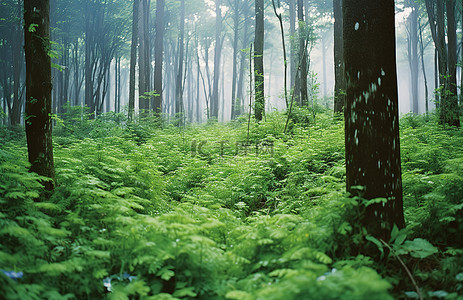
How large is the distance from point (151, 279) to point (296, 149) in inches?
205

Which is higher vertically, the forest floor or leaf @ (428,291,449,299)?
the forest floor

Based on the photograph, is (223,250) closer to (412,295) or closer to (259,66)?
(412,295)

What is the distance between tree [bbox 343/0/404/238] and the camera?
2.94m

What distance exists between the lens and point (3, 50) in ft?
71.1

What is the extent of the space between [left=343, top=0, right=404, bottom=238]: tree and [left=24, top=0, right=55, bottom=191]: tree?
4.33 meters

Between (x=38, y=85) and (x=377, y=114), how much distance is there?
463 centimetres

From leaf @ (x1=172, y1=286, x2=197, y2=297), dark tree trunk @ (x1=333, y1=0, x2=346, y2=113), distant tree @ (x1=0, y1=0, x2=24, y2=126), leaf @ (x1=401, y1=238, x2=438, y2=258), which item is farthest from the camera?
distant tree @ (x1=0, y1=0, x2=24, y2=126)

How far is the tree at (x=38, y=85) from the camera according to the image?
4.07 m

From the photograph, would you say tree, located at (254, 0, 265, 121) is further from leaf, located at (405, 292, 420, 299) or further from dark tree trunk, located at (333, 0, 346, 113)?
leaf, located at (405, 292, 420, 299)

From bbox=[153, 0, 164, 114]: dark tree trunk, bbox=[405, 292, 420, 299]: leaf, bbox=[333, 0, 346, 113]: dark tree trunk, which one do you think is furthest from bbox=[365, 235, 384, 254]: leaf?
bbox=[153, 0, 164, 114]: dark tree trunk

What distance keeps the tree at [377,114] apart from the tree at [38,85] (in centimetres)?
433

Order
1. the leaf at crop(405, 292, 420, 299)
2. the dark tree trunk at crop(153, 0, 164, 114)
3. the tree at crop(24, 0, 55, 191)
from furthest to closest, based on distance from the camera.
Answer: the dark tree trunk at crop(153, 0, 164, 114)
the tree at crop(24, 0, 55, 191)
the leaf at crop(405, 292, 420, 299)

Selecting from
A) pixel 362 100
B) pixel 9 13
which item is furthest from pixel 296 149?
pixel 9 13

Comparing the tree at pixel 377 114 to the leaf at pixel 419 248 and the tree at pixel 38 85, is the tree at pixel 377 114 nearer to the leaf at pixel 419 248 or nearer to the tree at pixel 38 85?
the leaf at pixel 419 248
